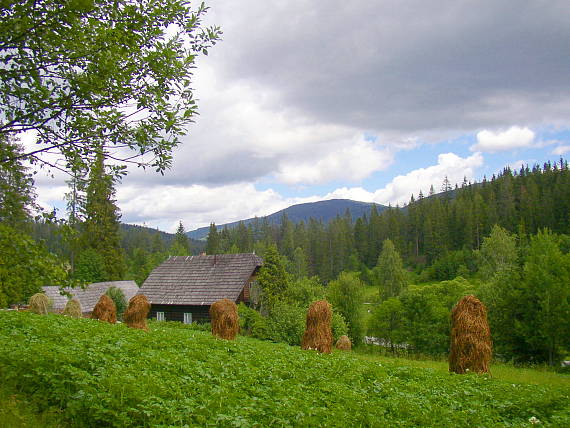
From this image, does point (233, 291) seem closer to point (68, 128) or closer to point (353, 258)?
point (68, 128)

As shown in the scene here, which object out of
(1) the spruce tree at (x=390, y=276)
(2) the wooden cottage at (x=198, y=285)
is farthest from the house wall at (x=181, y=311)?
(1) the spruce tree at (x=390, y=276)

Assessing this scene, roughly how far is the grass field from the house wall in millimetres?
25633

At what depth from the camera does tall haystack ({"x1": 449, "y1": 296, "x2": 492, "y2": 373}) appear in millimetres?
11219

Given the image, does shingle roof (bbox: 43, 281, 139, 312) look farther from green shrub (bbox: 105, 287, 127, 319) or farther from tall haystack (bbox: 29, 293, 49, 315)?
tall haystack (bbox: 29, 293, 49, 315)

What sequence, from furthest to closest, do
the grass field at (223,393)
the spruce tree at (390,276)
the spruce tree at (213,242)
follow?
1. the spruce tree at (213,242)
2. the spruce tree at (390,276)
3. the grass field at (223,393)

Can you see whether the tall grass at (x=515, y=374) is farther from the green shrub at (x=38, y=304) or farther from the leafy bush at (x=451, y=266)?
the leafy bush at (x=451, y=266)

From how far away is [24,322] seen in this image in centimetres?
1138

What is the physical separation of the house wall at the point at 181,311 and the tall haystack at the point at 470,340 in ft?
81.3

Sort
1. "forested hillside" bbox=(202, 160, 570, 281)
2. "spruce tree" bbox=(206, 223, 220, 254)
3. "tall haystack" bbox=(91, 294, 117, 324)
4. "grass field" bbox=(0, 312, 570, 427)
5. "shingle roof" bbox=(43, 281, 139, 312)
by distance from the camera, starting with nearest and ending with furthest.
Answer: "grass field" bbox=(0, 312, 570, 427) → "tall haystack" bbox=(91, 294, 117, 324) → "shingle roof" bbox=(43, 281, 139, 312) → "forested hillside" bbox=(202, 160, 570, 281) → "spruce tree" bbox=(206, 223, 220, 254)

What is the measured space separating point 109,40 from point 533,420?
787 centimetres

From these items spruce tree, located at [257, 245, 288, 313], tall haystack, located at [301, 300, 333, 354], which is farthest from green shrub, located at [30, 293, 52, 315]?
tall haystack, located at [301, 300, 333, 354]

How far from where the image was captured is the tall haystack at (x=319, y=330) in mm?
14297

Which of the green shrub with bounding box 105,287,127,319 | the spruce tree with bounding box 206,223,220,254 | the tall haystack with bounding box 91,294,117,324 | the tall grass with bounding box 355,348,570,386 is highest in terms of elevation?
the spruce tree with bounding box 206,223,220,254

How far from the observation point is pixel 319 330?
14406 mm
